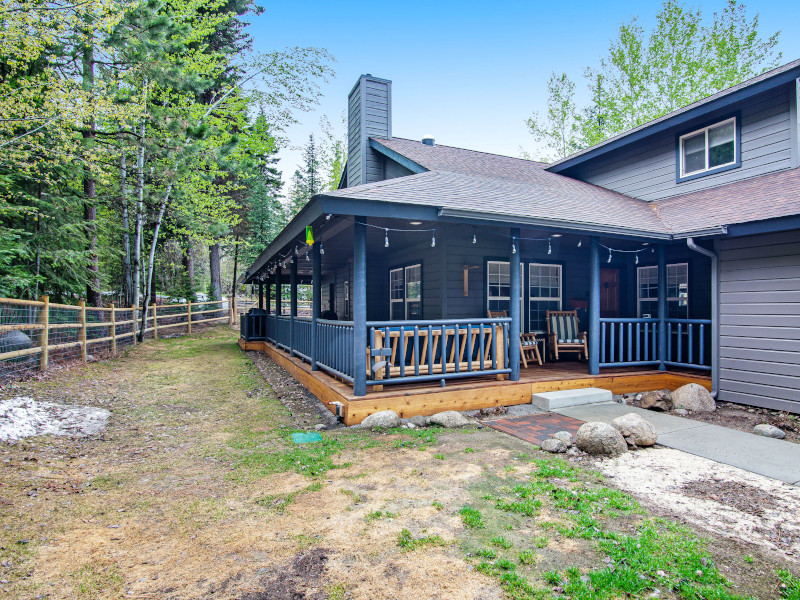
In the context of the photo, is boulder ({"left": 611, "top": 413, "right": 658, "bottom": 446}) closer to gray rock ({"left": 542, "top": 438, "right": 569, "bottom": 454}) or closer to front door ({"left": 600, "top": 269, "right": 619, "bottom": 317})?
gray rock ({"left": 542, "top": 438, "right": 569, "bottom": 454})

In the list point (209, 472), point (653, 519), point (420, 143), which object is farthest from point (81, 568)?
point (420, 143)

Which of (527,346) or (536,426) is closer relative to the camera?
(536,426)

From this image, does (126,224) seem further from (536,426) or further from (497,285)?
(536,426)

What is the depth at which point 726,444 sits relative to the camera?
4.34 m

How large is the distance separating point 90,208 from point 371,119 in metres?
8.19

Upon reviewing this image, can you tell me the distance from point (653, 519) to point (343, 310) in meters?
10.8

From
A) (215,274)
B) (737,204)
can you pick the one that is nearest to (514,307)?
(737,204)

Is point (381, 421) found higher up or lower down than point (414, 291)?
lower down

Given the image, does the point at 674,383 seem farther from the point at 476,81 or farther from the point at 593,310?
the point at 476,81

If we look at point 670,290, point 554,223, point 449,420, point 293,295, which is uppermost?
point 554,223

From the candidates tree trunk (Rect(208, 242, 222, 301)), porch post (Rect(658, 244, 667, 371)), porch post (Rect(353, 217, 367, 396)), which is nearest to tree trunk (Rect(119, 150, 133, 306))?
tree trunk (Rect(208, 242, 222, 301))

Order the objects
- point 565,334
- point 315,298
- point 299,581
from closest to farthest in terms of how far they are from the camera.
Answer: point 299,581 → point 315,298 → point 565,334

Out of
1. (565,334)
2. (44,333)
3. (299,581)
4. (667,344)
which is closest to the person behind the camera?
(299,581)

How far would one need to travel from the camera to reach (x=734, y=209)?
6316mm
